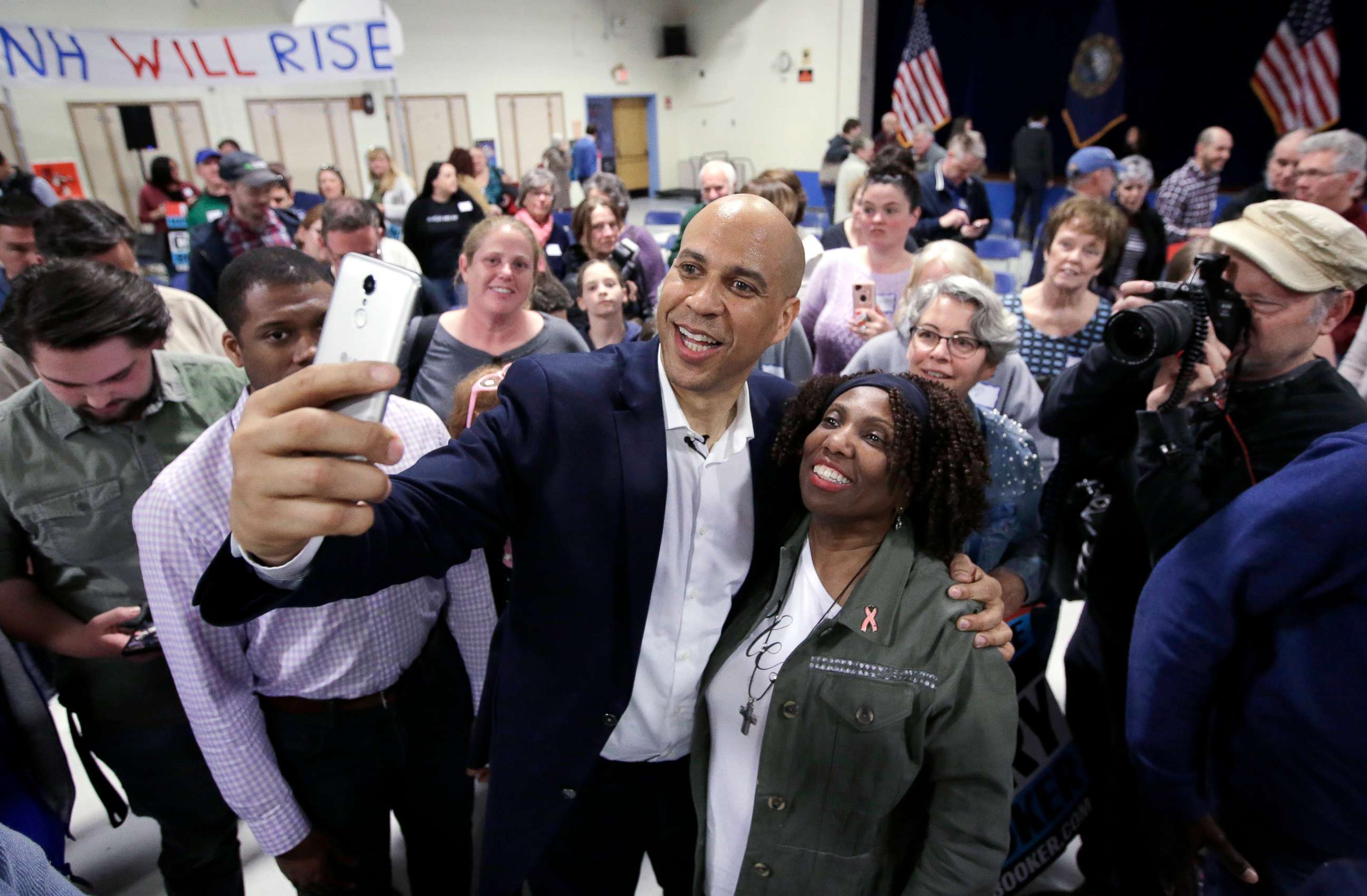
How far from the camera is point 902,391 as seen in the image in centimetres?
130

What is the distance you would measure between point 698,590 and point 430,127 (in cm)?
1311

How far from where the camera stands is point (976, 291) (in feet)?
6.10

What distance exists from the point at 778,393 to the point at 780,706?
0.57 metres

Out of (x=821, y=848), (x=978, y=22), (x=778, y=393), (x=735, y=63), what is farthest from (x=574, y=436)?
(x=735, y=63)

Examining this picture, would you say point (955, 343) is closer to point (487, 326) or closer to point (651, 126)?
point (487, 326)

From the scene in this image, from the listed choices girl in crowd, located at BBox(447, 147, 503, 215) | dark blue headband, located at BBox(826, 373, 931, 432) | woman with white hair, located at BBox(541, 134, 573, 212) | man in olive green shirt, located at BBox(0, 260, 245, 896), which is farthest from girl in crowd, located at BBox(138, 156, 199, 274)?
dark blue headband, located at BBox(826, 373, 931, 432)

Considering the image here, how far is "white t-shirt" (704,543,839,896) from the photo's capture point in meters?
1.28

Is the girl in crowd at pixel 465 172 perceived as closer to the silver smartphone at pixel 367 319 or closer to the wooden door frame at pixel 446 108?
the silver smartphone at pixel 367 319

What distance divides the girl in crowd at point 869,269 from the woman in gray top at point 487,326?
1.05 metres

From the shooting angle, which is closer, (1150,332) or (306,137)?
(1150,332)

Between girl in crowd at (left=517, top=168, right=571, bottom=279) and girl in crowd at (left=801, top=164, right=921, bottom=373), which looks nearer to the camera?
girl in crowd at (left=801, top=164, right=921, bottom=373)

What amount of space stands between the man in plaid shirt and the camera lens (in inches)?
202

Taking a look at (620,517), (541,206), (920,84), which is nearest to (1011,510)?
(620,517)

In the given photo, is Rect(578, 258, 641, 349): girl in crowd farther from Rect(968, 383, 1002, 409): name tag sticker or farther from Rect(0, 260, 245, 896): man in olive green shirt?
Rect(0, 260, 245, 896): man in olive green shirt
